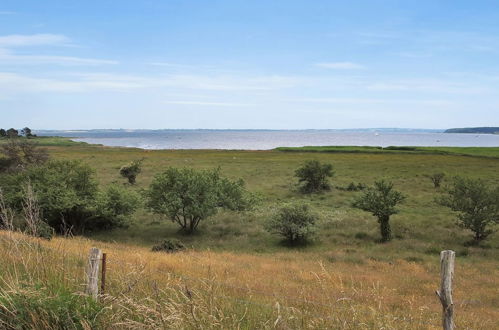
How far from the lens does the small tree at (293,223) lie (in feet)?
82.9

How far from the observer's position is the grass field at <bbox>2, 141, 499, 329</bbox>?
19.5ft

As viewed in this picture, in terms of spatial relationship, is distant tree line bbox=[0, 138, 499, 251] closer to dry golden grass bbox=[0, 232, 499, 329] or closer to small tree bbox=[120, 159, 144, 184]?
dry golden grass bbox=[0, 232, 499, 329]

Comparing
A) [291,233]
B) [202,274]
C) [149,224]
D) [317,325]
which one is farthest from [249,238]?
[317,325]

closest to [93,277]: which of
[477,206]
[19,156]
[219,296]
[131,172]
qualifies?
[219,296]

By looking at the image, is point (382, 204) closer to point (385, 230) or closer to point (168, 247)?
point (385, 230)

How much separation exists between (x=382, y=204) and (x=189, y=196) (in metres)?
12.5

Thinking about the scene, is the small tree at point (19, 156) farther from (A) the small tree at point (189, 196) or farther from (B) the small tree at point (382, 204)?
(B) the small tree at point (382, 204)

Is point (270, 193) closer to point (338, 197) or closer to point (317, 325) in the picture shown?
point (338, 197)

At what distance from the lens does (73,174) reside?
28578mm

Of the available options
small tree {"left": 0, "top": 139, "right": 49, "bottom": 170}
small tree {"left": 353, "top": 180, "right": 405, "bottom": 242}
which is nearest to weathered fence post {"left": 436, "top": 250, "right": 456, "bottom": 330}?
small tree {"left": 353, "top": 180, "right": 405, "bottom": 242}

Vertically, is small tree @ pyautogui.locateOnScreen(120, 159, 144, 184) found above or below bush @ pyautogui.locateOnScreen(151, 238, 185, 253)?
above

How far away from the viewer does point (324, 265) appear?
59.0ft

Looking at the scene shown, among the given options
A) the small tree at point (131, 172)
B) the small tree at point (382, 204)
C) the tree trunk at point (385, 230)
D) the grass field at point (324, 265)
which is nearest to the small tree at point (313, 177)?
the grass field at point (324, 265)

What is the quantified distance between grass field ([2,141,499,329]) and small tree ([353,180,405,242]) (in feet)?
3.28
